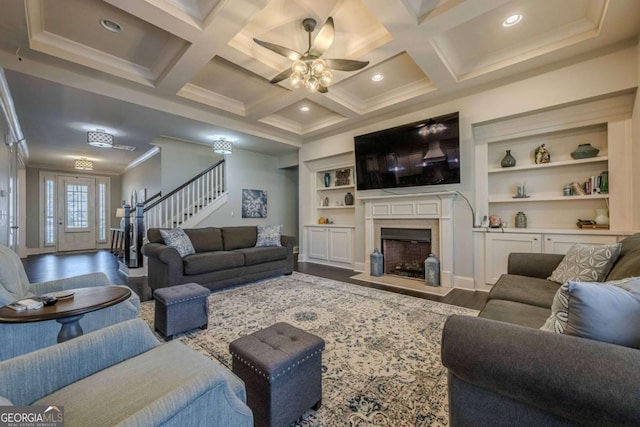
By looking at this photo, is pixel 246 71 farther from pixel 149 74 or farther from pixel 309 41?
pixel 149 74

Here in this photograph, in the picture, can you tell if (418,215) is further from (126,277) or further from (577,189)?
(126,277)

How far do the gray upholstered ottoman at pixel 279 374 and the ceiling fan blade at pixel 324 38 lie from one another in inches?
104

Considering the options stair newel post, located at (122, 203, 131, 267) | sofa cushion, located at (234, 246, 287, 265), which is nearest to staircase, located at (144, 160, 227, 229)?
stair newel post, located at (122, 203, 131, 267)

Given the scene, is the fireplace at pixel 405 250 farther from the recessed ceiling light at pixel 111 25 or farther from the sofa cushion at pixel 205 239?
the recessed ceiling light at pixel 111 25

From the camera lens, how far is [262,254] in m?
4.46

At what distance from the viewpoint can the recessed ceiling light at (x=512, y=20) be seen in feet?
8.84

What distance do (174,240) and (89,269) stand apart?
3.52m

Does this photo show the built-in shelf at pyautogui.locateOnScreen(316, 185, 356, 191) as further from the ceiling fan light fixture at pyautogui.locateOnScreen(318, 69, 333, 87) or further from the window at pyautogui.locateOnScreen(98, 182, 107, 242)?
the window at pyautogui.locateOnScreen(98, 182, 107, 242)

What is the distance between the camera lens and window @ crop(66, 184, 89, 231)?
8898 millimetres

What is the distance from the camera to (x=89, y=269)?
573 cm

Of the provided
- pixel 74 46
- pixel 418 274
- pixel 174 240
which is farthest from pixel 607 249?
pixel 74 46

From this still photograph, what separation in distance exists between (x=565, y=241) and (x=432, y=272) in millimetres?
1676

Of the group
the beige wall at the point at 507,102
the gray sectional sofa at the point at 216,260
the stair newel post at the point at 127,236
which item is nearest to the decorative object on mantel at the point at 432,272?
the beige wall at the point at 507,102

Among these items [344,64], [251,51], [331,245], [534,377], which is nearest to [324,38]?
[344,64]
